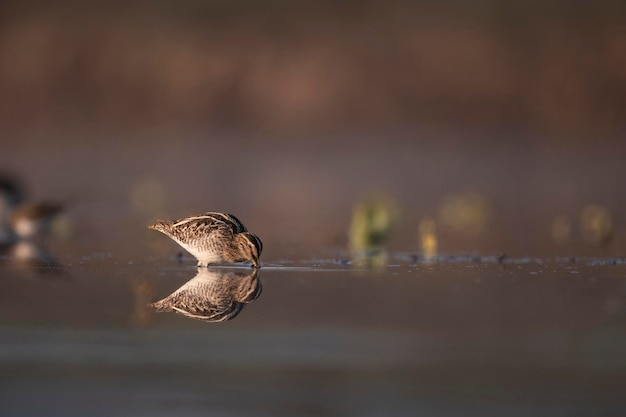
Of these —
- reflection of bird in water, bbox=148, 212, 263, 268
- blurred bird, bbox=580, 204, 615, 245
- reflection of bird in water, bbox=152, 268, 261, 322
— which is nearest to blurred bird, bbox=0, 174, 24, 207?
reflection of bird in water, bbox=148, 212, 263, 268

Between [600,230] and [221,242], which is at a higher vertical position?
[221,242]

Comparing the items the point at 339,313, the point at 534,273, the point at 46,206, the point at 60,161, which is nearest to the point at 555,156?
the point at 60,161

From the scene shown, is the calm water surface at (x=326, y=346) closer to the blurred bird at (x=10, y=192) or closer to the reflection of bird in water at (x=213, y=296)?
the reflection of bird in water at (x=213, y=296)

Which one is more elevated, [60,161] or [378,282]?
[60,161]

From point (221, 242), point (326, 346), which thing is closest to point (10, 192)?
point (221, 242)

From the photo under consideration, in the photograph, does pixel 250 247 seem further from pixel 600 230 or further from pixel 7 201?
pixel 7 201

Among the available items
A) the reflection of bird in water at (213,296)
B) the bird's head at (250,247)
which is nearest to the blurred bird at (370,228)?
the bird's head at (250,247)

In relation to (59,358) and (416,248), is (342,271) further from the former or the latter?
(59,358)
